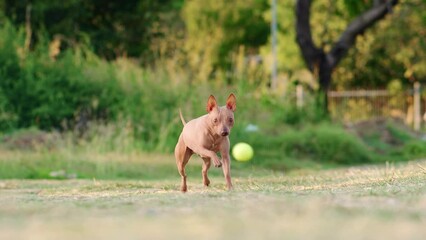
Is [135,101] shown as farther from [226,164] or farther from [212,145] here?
[226,164]

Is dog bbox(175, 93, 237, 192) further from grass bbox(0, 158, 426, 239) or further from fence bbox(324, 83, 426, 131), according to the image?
fence bbox(324, 83, 426, 131)

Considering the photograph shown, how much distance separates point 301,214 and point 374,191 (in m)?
2.45

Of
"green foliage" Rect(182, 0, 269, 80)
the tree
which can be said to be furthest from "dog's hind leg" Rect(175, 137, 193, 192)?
"green foliage" Rect(182, 0, 269, 80)

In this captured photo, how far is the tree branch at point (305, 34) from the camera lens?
2952 cm

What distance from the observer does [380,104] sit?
4706 centimetres

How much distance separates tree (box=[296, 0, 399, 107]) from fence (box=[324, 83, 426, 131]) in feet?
49.4

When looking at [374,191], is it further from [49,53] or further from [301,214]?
[49,53]

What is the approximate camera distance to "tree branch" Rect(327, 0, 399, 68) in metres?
29.4

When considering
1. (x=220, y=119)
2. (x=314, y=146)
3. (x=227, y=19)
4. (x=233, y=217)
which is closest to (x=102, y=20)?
(x=314, y=146)

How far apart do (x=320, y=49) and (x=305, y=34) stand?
695mm

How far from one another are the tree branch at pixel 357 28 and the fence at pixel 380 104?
15.0m

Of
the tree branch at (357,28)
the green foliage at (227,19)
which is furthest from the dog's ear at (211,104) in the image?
the green foliage at (227,19)

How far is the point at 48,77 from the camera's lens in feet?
75.8

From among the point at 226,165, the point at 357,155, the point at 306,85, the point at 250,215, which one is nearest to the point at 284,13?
the point at 306,85
